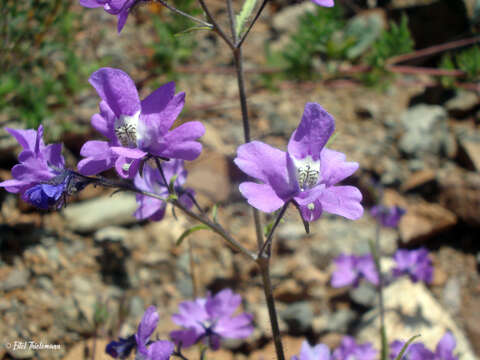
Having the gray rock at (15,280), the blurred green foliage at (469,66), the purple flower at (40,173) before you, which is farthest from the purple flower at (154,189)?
the blurred green foliage at (469,66)

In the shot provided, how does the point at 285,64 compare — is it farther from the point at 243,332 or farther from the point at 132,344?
the point at 132,344

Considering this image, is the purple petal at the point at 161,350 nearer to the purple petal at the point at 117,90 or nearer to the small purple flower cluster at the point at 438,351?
the purple petal at the point at 117,90

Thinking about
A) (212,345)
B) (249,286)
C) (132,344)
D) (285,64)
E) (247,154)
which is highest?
(285,64)

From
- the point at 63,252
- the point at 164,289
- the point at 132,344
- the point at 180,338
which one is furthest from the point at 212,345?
the point at 63,252

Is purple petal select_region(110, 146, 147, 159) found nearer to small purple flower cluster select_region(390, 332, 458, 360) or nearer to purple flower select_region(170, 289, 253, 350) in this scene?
purple flower select_region(170, 289, 253, 350)

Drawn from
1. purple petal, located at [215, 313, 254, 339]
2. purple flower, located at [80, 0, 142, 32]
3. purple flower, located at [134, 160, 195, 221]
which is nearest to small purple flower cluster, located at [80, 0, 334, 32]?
purple flower, located at [80, 0, 142, 32]

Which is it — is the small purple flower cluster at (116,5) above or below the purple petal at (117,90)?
above
